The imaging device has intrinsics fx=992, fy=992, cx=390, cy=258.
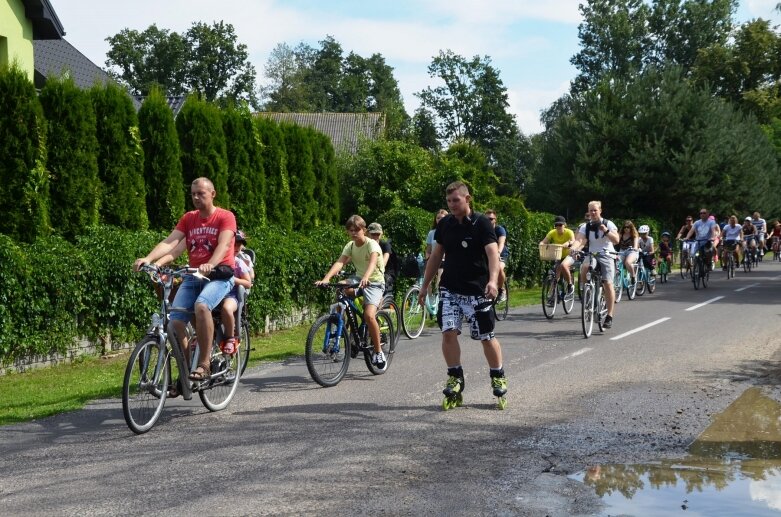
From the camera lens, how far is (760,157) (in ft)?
160

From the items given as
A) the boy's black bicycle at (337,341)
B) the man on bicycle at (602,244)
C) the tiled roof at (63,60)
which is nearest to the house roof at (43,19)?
the tiled roof at (63,60)

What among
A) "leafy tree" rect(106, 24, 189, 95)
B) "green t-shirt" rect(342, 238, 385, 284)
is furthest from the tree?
"green t-shirt" rect(342, 238, 385, 284)

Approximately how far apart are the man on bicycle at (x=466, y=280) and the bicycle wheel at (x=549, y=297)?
8726 mm

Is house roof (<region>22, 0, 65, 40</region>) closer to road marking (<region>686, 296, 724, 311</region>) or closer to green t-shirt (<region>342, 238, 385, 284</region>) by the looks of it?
green t-shirt (<region>342, 238, 385, 284</region>)

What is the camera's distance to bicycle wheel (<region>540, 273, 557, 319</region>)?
17281 mm

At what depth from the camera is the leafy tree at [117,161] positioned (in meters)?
15.6

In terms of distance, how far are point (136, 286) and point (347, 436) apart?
6271 mm

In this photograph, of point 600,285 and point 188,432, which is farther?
point 600,285

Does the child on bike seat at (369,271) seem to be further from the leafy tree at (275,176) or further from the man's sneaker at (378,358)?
the leafy tree at (275,176)

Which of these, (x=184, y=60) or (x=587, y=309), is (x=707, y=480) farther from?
(x=184, y=60)

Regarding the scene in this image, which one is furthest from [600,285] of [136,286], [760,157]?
[760,157]

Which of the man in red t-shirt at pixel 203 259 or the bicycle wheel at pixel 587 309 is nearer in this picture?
the man in red t-shirt at pixel 203 259

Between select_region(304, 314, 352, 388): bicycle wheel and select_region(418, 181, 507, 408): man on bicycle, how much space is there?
1.57 m

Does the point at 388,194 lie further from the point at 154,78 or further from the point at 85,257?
the point at 154,78
